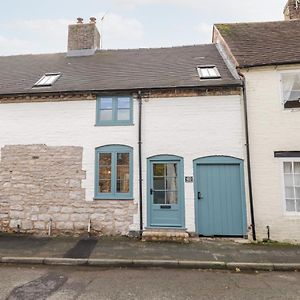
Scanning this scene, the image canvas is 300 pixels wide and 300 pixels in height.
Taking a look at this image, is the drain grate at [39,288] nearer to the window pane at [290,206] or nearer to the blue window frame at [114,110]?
the blue window frame at [114,110]

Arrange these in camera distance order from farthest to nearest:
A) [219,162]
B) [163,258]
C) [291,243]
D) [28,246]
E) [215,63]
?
1. [215,63]
2. [219,162]
3. [291,243]
4. [28,246]
5. [163,258]

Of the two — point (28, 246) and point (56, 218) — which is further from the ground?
point (56, 218)

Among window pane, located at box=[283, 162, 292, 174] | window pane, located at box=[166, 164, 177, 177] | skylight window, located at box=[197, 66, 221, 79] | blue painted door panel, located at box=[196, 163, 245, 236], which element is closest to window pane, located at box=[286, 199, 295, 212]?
window pane, located at box=[283, 162, 292, 174]

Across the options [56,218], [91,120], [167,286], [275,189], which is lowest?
[167,286]

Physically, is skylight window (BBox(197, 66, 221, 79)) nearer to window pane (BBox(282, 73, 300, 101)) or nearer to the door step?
window pane (BBox(282, 73, 300, 101))

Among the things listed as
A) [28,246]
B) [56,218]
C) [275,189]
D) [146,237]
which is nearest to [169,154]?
[146,237]

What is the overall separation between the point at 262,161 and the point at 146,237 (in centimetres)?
439

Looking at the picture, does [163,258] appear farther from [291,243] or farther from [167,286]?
[291,243]

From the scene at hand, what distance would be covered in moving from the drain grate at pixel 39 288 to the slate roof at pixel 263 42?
821 centimetres

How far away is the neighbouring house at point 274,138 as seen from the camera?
829cm

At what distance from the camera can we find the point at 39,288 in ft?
16.0

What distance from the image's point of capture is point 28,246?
24.6ft

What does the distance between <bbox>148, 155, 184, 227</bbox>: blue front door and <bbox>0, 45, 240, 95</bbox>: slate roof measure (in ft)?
8.73

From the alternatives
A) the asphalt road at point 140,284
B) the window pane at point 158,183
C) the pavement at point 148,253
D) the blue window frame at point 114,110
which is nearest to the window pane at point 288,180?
the pavement at point 148,253
